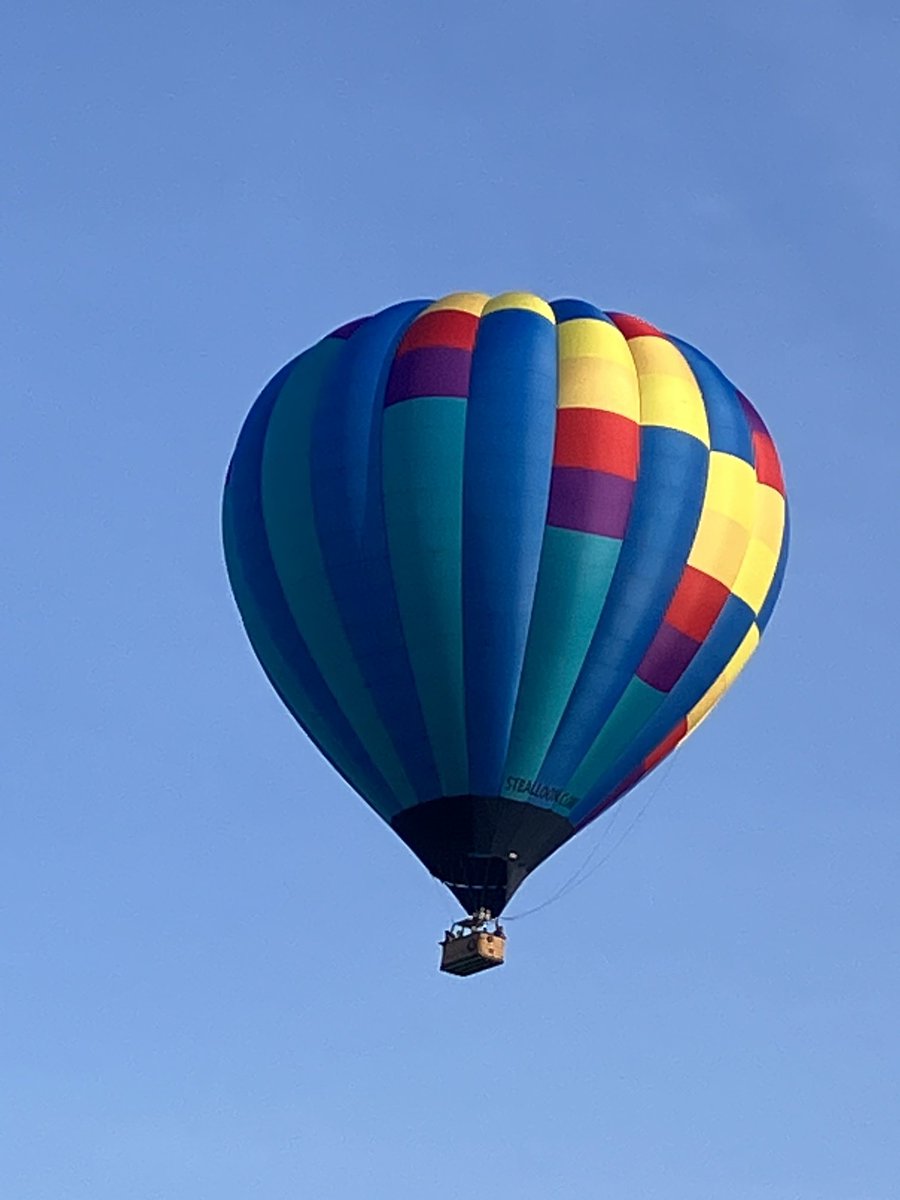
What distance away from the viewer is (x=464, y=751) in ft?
136

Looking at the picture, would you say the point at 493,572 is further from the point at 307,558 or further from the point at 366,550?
the point at 307,558

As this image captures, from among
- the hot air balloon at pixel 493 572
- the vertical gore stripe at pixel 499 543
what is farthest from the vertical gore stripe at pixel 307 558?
the vertical gore stripe at pixel 499 543

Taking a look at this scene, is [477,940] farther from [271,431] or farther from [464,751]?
[271,431]

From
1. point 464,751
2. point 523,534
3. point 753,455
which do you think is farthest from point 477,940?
point 753,455

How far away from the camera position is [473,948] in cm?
4078

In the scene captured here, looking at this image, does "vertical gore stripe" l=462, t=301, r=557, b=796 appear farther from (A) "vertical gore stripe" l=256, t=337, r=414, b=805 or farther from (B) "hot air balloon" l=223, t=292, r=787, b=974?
(A) "vertical gore stripe" l=256, t=337, r=414, b=805

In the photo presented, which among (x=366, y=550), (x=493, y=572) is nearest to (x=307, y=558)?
(x=366, y=550)

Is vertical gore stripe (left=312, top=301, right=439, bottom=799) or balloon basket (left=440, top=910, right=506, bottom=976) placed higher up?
vertical gore stripe (left=312, top=301, right=439, bottom=799)

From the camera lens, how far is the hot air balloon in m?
41.4

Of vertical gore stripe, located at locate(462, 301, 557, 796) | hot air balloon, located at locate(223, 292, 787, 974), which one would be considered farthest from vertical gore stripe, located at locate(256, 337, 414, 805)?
vertical gore stripe, located at locate(462, 301, 557, 796)

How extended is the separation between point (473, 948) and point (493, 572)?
4727 millimetres

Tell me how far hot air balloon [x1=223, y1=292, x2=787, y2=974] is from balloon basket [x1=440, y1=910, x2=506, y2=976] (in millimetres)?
37

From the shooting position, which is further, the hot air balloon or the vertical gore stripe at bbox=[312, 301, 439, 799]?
the vertical gore stripe at bbox=[312, 301, 439, 799]

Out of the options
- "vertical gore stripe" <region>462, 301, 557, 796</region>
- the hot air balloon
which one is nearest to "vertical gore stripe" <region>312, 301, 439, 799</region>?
the hot air balloon
